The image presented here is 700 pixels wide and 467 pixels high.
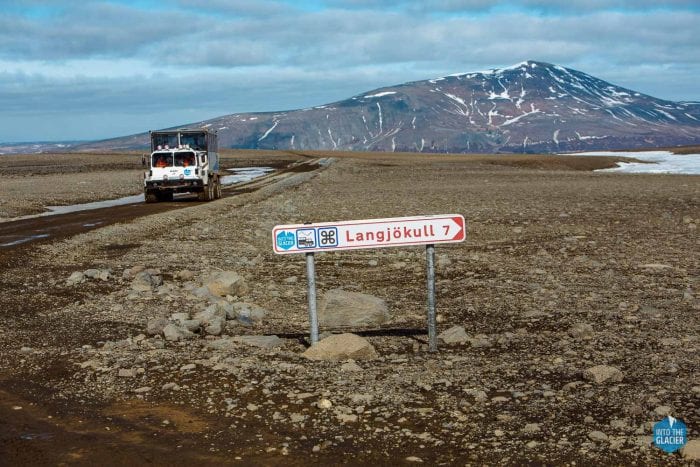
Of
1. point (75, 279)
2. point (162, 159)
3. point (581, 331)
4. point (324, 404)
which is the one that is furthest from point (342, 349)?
point (162, 159)

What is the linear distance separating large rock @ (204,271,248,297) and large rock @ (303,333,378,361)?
375 cm

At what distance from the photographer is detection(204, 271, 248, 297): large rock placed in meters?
11.6

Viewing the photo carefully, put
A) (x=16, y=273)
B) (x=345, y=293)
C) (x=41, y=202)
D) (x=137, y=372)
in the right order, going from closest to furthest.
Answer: (x=137, y=372), (x=345, y=293), (x=16, y=273), (x=41, y=202)

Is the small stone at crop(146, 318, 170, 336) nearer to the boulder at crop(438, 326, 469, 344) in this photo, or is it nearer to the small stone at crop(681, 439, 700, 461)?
the boulder at crop(438, 326, 469, 344)

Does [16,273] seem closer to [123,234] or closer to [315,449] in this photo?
[123,234]

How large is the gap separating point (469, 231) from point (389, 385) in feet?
42.4

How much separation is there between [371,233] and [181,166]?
1129 inches

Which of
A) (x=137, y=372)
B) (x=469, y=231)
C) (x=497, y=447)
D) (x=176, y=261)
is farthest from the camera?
(x=469, y=231)

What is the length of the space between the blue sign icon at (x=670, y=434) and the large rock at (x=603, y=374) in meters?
1.13

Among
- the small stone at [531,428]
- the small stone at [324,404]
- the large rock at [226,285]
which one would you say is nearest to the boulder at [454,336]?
the small stone at [324,404]

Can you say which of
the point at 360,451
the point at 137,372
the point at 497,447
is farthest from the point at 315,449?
the point at 137,372

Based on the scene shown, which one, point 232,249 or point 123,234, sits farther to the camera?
point 123,234

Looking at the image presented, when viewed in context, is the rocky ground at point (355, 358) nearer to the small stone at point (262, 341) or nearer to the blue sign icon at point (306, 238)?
the small stone at point (262, 341)

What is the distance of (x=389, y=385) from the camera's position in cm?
706
